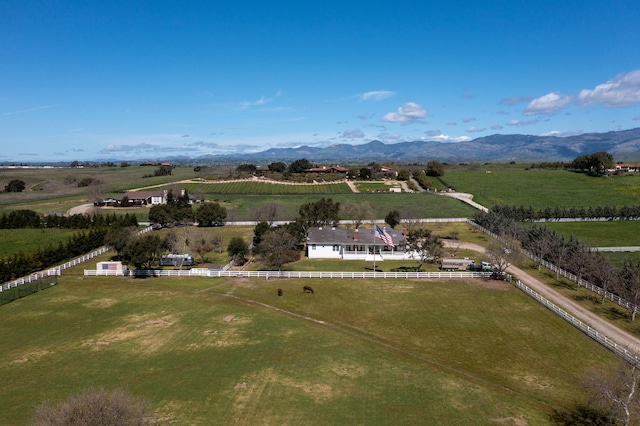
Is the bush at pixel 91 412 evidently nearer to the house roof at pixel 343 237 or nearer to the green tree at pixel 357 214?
the house roof at pixel 343 237

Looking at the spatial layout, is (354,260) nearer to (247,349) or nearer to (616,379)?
(247,349)

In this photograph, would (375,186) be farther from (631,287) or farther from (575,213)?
(631,287)

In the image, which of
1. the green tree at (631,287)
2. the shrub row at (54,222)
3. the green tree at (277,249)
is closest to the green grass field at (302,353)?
the green tree at (277,249)

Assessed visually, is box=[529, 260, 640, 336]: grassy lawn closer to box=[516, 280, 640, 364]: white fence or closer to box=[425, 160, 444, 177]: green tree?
box=[516, 280, 640, 364]: white fence

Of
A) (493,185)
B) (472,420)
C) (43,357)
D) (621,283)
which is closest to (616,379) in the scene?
(472,420)

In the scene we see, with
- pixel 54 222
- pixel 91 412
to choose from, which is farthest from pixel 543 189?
pixel 91 412

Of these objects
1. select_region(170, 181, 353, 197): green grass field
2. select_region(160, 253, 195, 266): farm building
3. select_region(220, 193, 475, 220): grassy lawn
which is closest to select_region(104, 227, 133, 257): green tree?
select_region(160, 253, 195, 266): farm building
